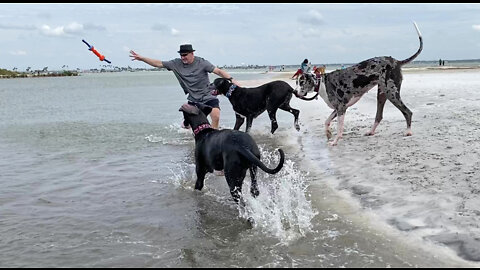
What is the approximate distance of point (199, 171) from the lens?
5797 millimetres

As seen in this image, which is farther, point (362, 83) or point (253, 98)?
point (253, 98)

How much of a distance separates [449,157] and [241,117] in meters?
4.40

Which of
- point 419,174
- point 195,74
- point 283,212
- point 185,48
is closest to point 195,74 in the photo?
point 195,74

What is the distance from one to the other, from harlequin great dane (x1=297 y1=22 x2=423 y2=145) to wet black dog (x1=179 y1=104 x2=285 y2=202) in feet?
13.2

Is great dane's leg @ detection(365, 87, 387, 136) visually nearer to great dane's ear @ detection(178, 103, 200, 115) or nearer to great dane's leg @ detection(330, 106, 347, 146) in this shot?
great dane's leg @ detection(330, 106, 347, 146)

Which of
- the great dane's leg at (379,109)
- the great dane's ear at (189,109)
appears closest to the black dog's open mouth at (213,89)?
the great dane's ear at (189,109)

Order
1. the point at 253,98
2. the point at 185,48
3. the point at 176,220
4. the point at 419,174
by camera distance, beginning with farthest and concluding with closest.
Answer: the point at 253,98, the point at 185,48, the point at 419,174, the point at 176,220

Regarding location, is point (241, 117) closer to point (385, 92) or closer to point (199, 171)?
point (385, 92)

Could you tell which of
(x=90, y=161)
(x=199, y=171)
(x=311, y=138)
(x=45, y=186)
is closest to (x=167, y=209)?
(x=199, y=171)

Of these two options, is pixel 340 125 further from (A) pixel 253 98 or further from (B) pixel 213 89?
(B) pixel 213 89

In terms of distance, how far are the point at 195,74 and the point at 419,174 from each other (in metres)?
4.02

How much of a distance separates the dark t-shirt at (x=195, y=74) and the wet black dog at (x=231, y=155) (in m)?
2.29

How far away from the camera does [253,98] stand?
31.4 feet

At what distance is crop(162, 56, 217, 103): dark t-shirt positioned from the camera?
793 centimetres
